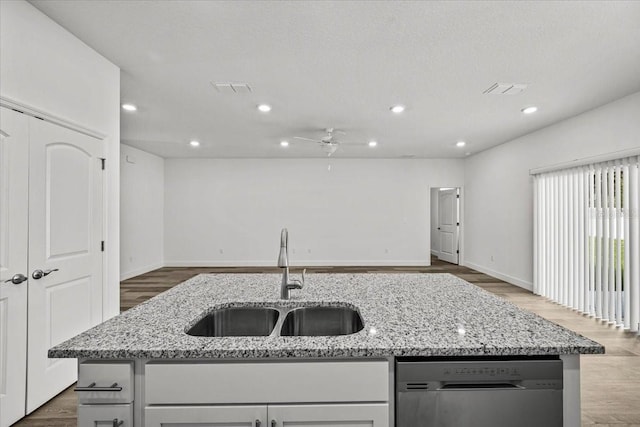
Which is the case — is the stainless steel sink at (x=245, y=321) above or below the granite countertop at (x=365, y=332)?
below

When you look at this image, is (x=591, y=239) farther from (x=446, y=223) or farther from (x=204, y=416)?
(x=204, y=416)

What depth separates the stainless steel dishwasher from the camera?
3.42 feet

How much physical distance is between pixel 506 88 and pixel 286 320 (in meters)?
3.37

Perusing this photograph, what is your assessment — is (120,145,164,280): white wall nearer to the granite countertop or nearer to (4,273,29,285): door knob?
(4,273,29,285): door knob

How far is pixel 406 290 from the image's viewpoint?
6.06 ft

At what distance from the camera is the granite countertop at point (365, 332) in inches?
40.8

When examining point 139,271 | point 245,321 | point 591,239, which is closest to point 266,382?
point 245,321

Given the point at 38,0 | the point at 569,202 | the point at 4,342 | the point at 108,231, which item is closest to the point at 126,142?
the point at 108,231

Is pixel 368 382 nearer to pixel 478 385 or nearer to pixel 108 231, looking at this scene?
pixel 478 385

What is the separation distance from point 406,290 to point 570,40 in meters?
2.36

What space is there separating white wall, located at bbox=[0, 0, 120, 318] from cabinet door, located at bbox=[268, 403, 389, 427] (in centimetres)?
236

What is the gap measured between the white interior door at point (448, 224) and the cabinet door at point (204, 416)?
314 inches

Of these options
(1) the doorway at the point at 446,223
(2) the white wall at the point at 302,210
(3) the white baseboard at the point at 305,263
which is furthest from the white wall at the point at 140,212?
(1) the doorway at the point at 446,223

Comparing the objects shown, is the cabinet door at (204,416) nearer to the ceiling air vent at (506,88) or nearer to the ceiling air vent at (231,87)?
the ceiling air vent at (231,87)
